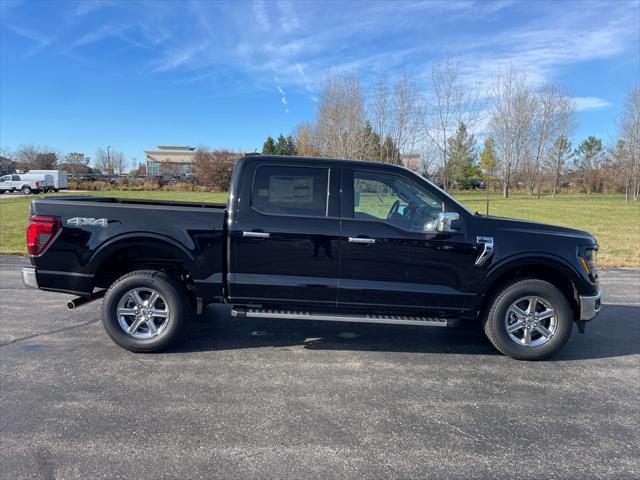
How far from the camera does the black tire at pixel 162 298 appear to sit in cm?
423

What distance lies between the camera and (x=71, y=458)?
8.68ft

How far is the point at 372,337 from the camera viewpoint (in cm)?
491

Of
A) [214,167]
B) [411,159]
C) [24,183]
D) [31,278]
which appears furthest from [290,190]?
[24,183]

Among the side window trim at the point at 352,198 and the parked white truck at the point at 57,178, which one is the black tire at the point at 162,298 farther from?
the parked white truck at the point at 57,178

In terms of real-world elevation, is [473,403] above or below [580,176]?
below

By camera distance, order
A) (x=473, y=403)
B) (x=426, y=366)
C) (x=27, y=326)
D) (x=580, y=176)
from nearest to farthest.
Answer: (x=473, y=403)
(x=426, y=366)
(x=27, y=326)
(x=580, y=176)

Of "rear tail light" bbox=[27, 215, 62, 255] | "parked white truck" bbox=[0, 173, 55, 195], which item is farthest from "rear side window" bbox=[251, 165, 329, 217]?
"parked white truck" bbox=[0, 173, 55, 195]

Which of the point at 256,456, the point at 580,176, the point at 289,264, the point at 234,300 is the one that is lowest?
the point at 256,456

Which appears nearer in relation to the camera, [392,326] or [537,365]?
[537,365]

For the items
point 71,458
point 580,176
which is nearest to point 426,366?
point 71,458

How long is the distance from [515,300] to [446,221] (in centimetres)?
111

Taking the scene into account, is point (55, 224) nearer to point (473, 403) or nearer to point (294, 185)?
point (294, 185)

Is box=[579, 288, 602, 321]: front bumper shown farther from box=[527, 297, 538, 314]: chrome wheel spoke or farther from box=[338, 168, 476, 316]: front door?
box=[338, 168, 476, 316]: front door

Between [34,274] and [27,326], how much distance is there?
1.11 m
